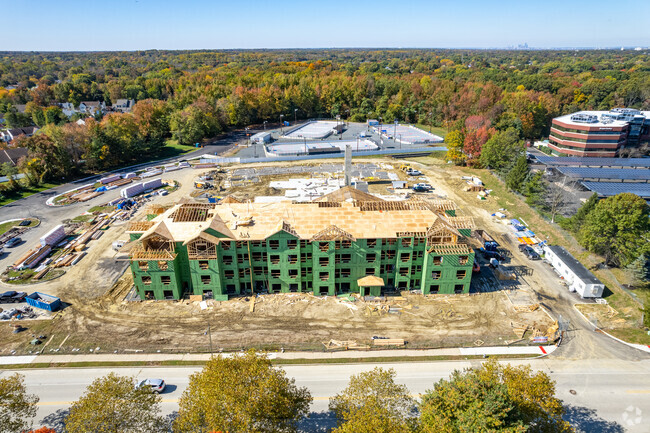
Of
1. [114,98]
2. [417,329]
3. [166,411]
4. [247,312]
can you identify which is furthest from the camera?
[114,98]

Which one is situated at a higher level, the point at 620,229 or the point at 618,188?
the point at 620,229

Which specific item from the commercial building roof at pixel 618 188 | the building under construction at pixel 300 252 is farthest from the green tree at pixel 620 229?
the commercial building roof at pixel 618 188

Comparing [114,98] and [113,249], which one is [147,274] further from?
[114,98]

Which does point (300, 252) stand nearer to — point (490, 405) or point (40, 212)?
point (490, 405)

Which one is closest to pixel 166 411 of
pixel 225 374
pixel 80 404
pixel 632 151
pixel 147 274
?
pixel 80 404

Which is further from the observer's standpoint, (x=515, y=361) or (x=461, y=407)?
(x=515, y=361)

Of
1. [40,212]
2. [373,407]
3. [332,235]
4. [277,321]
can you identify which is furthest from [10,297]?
[373,407]

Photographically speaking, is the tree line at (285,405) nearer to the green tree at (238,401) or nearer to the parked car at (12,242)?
the green tree at (238,401)
